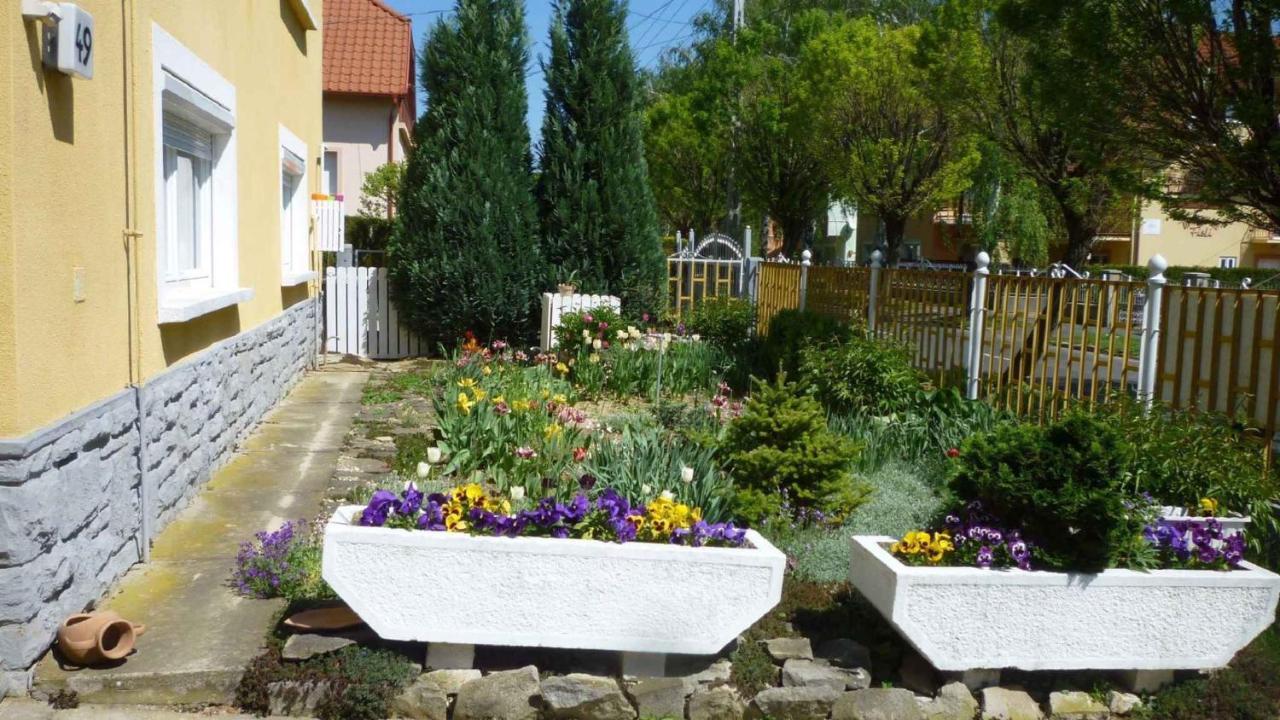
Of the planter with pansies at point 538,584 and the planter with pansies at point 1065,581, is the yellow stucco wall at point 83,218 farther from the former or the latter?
the planter with pansies at point 1065,581

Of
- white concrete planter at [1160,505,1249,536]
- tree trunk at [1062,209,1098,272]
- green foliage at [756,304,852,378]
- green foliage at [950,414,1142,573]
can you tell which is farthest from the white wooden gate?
green foliage at [950,414,1142,573]

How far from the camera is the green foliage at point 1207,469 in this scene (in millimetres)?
5887

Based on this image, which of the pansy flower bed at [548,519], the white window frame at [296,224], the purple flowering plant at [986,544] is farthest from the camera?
the white window frame at [296,224]

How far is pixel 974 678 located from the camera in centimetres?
458

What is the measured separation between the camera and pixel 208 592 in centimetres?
507

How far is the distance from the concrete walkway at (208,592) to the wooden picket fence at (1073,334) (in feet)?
16.9

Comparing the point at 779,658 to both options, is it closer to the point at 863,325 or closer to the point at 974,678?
Answer: the point at 974,678

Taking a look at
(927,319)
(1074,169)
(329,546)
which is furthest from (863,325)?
(329,546)

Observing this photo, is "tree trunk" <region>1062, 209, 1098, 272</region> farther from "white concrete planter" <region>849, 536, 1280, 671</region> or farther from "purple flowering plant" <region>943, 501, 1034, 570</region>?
"purple flowering plant" <region>943, 501, 1034, 570</region>

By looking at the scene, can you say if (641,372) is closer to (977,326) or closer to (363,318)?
(977,326)

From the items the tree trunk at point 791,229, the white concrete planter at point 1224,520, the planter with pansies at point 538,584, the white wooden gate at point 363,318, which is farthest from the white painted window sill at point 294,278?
the tree trunk at point 791,229

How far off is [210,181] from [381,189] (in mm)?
12446

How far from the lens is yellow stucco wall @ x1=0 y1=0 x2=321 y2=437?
4.05 metres

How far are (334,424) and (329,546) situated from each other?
5.23m
